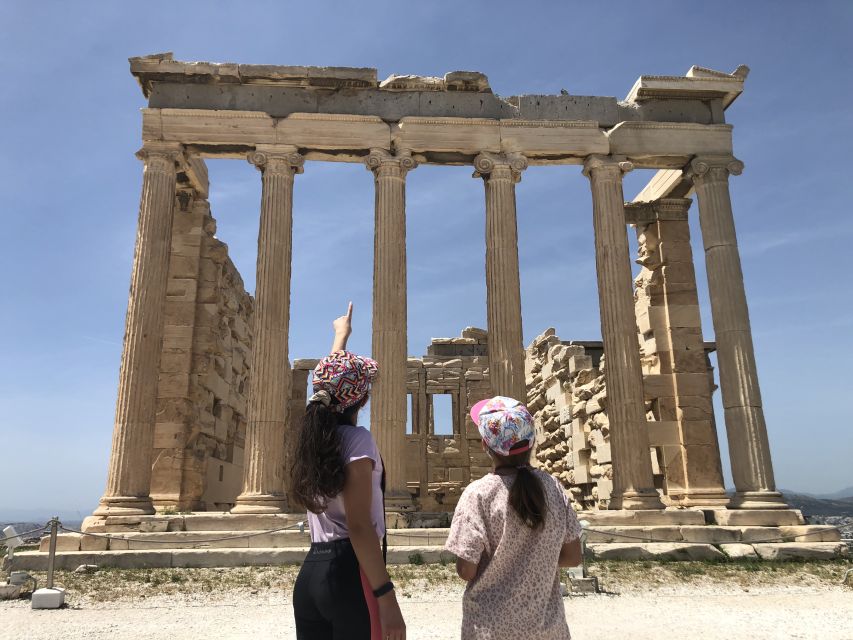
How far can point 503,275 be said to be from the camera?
17141mm

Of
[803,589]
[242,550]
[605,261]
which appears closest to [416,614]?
[242,550]

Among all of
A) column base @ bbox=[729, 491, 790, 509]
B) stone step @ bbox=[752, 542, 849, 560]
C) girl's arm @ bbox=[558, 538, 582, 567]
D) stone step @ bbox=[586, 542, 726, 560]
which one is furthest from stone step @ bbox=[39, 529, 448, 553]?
girl's arm @ bbox=[558, 538, 582, 567]

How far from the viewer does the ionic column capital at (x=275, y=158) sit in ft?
56.8

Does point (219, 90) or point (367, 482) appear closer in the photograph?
point (367, 482)

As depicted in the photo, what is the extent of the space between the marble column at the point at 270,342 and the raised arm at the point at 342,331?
1135 cm

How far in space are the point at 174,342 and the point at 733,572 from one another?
43.5 feet

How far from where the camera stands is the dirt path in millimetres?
8141

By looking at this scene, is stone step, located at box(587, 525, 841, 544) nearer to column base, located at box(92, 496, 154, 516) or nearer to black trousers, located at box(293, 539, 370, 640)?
column base, located at box(92, 496, 154, 516)

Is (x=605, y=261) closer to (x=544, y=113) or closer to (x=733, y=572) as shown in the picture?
(x=544, y=113)

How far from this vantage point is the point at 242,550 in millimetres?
12898

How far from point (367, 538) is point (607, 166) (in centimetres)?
1646

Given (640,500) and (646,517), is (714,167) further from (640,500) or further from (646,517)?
(646,517)

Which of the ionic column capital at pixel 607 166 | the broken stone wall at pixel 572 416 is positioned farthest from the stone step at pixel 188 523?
the ionic column capital at pixel 607 166

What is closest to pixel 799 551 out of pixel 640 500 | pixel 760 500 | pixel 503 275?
pixel 760 500
